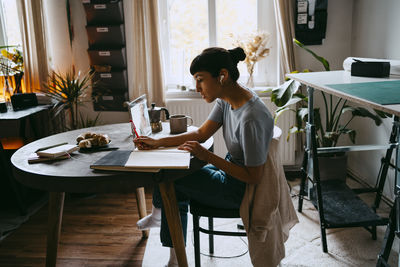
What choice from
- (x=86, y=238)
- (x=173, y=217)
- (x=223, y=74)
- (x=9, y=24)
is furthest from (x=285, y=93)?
(x=9, y=24)

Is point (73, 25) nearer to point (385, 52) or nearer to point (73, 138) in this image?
point (73, 138)

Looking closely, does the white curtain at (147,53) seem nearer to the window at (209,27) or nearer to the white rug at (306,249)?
the window at (209,27)

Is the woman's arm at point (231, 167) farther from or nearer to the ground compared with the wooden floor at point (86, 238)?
farther from the ground

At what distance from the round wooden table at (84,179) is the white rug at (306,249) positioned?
0.51m

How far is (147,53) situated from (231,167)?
193 cm

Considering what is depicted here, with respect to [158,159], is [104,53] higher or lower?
higher

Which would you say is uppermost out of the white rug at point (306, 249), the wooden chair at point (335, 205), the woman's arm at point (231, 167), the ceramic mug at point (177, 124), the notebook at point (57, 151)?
the ceramic mug at point (177, 124)

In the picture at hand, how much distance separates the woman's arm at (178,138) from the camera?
1.72 metres

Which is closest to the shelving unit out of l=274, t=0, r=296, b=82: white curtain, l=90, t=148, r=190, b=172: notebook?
l=274, t=0, r=296, b=82: white curtain

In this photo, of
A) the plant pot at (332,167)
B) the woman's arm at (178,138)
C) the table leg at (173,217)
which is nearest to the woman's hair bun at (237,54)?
the woman's arm at (178,138)

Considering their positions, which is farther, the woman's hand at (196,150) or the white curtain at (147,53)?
the white curtain at (147,53)

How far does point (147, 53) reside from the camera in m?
3.15

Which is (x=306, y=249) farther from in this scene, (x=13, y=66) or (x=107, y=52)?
(x=13, y=66)

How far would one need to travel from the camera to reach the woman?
1.45 meters
